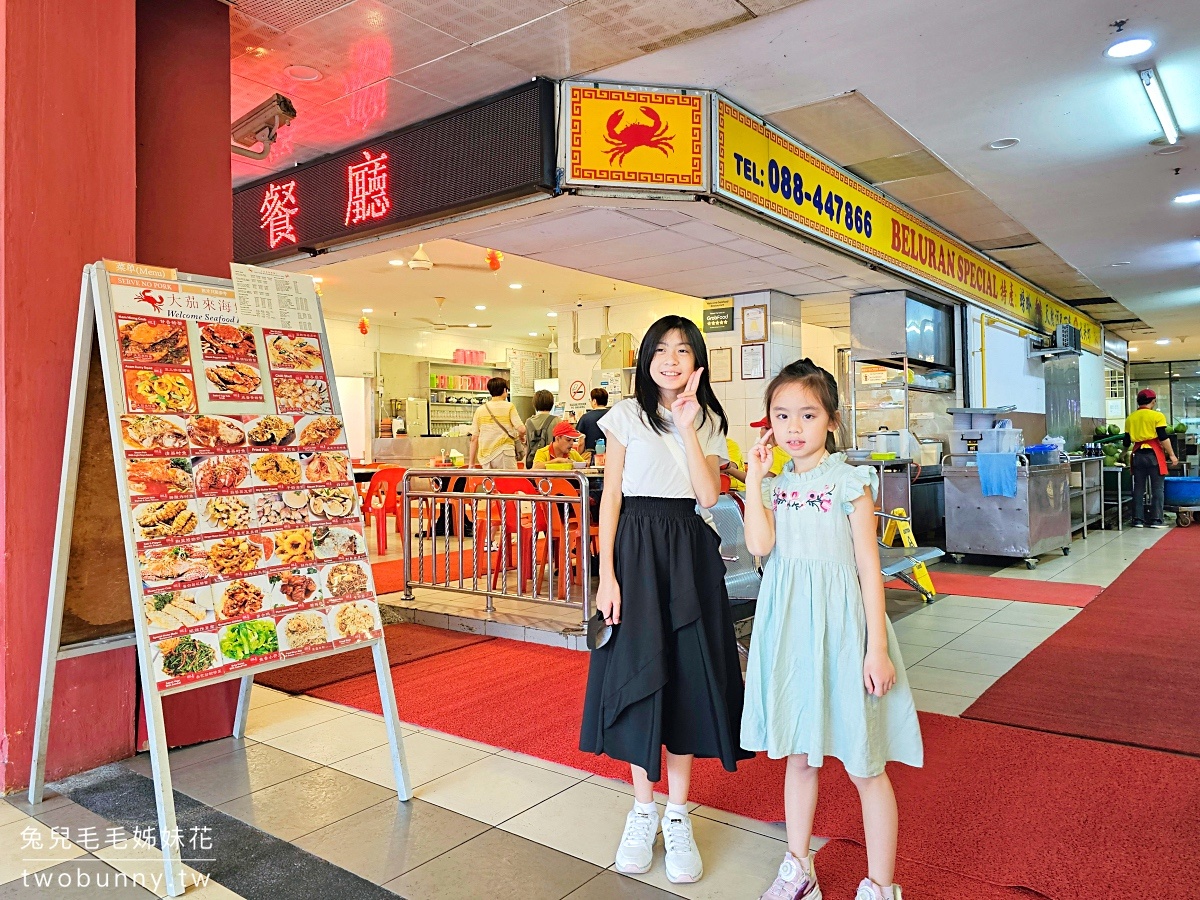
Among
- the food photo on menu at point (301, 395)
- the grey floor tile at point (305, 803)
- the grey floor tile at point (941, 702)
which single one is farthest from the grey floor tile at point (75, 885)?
the grey floor tile at point (941, 702)

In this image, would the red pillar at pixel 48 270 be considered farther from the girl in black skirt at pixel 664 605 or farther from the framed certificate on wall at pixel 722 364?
the framed certificate on wall at pixel 722 364

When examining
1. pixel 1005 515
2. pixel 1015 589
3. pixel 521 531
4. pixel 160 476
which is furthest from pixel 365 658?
pixel 1005 515

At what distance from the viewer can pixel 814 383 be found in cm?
202

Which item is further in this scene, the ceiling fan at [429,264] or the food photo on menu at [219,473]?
the ceiling fan at [429,264]

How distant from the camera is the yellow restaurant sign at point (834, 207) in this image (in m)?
4.86

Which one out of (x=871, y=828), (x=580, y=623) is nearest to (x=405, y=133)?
(x=580, y=623)

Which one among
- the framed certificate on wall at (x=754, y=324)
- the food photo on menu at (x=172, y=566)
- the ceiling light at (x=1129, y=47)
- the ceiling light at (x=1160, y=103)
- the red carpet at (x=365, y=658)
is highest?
the ceiling light at (x=1129, y=47)

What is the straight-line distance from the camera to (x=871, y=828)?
1897 millimetres

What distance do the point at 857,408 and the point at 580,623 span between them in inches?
221

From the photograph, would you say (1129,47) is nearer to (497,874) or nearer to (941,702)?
(941,702)

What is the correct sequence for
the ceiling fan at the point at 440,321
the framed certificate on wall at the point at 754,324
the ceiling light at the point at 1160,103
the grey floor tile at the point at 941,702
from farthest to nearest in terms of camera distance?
the ceiling fan at the point at 440,321 → the framed certificate on wall at the point at 754,324 → the ceiling light at the point at 1160,103 → the grey floor tile at the point at 941,702

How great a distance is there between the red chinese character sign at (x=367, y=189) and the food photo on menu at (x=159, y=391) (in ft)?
9.70

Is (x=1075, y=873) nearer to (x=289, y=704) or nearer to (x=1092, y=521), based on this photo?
(x=289, y=704)

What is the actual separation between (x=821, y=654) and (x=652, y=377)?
2.81 feet
